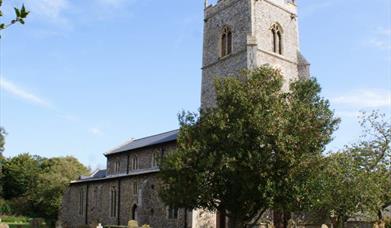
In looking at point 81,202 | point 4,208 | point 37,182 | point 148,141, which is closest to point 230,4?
point 148,141

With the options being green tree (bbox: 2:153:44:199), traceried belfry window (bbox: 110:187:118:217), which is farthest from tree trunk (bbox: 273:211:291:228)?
green tree (bbox: 2:153:44:199)

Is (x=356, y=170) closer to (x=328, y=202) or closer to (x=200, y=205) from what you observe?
(x=328, y=202)

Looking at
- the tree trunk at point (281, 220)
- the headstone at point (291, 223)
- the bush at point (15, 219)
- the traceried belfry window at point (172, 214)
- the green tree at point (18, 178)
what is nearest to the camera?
the headstone at point (291, 223)

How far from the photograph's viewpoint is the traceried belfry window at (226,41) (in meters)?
36.7

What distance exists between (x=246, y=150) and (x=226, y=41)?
56.5 feet

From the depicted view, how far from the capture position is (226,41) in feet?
122

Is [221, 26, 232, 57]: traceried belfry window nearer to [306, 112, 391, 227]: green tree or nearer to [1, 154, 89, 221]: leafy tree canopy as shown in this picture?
[306, 112, 391, 227]: green tree

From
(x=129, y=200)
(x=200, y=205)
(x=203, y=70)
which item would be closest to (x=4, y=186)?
(x=129, y=200)

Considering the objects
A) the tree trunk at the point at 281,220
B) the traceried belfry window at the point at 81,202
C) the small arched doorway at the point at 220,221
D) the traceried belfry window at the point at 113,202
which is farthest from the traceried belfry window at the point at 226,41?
the traceried belfry window at the point at 81,202

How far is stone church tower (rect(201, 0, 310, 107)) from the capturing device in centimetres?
3453

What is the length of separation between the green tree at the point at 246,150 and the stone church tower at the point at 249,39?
10.5 m

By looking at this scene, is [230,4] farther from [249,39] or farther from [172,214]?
[172,214]

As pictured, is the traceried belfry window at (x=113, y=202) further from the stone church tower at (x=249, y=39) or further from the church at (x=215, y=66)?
the stone church tower at (x=249, y=39)

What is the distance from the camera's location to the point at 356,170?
27.7m
